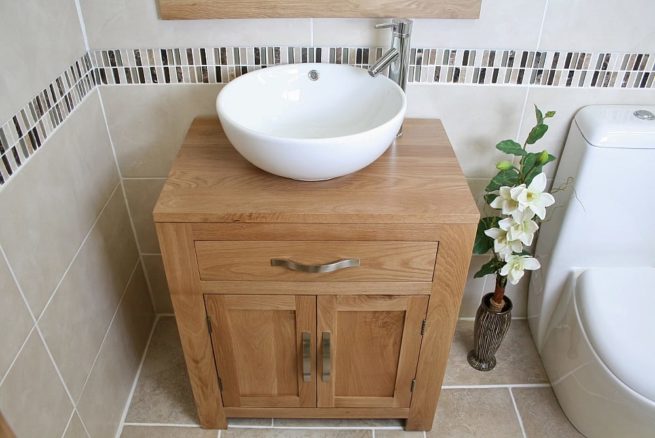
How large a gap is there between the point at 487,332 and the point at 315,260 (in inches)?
29.7

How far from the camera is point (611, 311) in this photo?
1404 mm

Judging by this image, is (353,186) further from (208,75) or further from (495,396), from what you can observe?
(495,396)

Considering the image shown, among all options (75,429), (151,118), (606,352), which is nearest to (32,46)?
(151,118)

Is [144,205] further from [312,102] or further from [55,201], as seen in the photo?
[312,102]

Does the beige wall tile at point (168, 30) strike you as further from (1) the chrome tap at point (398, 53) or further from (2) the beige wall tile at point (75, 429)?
(2) the beige wall tile at point (75, 429)

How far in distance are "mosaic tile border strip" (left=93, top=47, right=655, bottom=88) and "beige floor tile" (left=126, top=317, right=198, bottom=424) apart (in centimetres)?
87

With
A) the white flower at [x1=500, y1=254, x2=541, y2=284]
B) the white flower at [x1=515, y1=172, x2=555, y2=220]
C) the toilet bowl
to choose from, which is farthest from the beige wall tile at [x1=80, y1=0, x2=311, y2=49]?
the toilet bowl

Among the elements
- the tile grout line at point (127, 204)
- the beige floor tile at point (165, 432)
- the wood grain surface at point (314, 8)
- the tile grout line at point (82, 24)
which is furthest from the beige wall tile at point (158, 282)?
the wood grain surface at point (314, 8)

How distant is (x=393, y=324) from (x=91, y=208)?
82 cm

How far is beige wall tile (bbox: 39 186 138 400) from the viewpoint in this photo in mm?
1215

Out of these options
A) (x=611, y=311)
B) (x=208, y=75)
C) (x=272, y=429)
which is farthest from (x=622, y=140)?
(x=272, y=429)

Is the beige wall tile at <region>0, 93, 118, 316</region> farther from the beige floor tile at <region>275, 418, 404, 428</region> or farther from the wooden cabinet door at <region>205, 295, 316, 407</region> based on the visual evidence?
the beige floor tile at <region>275, 418, 404, 428</region>

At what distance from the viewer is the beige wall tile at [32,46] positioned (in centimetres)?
102

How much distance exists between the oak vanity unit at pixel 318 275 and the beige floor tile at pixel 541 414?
35 cm
